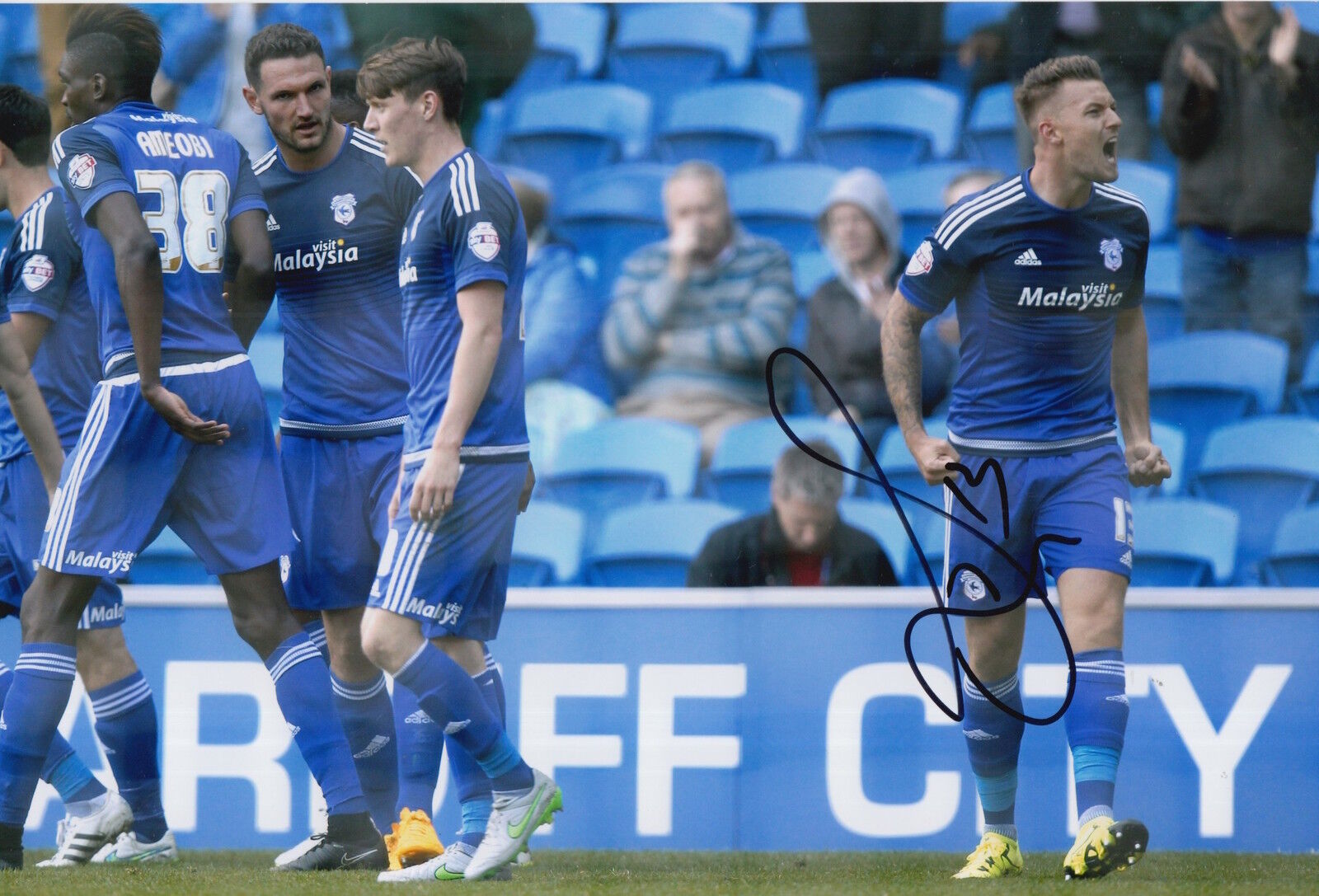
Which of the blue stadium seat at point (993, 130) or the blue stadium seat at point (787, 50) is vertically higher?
the blue stadium seat at point (787, 50)

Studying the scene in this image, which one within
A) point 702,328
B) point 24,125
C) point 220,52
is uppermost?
point 220,52

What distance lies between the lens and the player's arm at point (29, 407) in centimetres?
367

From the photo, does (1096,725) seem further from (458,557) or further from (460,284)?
(460,284)

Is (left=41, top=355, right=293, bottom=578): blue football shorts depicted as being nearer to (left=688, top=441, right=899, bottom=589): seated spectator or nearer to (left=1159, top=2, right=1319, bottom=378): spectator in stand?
(left=688, top=441, right=899, bottom=589): seated spectator

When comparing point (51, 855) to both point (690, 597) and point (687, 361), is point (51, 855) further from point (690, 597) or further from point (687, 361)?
point (687, 361)

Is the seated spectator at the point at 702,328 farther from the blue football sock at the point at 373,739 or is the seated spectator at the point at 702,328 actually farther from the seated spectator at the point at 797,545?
the blue football sock at the point at 373,739

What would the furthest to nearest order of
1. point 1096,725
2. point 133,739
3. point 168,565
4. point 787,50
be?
1. point 787,50
2. point 168,565
3. point 133,739
4. point 1096,725

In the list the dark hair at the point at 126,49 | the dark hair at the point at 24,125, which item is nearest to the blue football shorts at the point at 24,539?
the dark hair at the point at 24,125

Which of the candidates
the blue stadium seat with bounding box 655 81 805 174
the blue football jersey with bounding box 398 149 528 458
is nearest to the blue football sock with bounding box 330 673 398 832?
the blue football jersey with bounding box 398 149 528 458

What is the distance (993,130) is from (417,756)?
231 cm

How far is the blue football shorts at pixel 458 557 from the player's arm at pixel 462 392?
0.05 metres

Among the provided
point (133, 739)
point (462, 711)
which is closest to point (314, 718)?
point (462, 711)

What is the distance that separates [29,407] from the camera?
3684 millimetres

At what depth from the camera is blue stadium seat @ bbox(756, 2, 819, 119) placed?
445 cm
